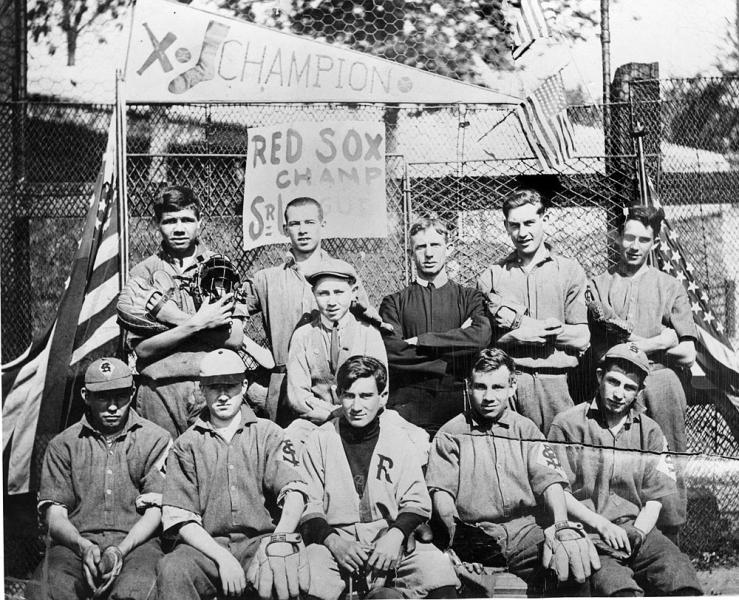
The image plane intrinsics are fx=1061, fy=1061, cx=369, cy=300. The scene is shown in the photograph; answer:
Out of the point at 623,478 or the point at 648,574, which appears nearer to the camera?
the point at 648,574

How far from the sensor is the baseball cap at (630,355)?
657 cm

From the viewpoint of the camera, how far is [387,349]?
6473 mm

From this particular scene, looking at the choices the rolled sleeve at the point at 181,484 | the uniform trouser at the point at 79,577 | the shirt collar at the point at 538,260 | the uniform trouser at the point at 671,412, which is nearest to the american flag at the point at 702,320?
the uniform trouser at the point at 671,412

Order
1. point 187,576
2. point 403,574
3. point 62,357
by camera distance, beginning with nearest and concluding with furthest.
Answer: point 187,576
point 403,574
point 62,357

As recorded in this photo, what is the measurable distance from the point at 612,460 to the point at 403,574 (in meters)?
1.47

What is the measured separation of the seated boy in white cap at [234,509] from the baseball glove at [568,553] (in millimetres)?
1447

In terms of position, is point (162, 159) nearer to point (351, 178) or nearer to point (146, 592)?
point (351, 178)

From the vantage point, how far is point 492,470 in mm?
6320

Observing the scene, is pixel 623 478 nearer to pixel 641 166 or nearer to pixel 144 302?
pixel 641 166

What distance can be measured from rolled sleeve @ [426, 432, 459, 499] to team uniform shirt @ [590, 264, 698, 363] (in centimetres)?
136

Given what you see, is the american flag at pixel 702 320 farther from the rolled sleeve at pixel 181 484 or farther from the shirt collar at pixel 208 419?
the rolled sleeve at pixel 181 484

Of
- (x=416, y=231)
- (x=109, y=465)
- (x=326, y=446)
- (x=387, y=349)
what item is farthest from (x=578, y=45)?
(x=109, y=465)

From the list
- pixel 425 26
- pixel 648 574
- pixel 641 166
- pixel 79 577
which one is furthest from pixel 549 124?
pixel 79 577

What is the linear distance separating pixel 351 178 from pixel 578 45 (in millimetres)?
1777
